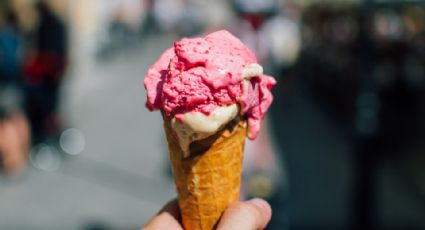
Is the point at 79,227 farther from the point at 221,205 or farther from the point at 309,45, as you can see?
the point at 309,45

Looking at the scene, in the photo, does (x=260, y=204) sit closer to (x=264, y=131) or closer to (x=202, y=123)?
(x=202, y=123)

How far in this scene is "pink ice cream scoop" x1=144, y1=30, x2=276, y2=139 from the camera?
1571 millimetres

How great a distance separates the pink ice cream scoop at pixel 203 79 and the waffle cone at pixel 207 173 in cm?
8

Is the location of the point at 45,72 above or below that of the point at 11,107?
above

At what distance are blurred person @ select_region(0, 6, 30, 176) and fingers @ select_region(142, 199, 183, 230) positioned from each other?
476 cm

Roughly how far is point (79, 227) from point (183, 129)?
3.85 m

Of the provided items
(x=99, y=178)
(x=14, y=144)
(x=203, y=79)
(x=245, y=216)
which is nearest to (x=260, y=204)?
(x=245, y=216)

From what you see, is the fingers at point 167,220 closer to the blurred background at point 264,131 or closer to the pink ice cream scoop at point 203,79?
the pink ice cream scoop at point 203,79

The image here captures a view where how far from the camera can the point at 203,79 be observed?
159 cm

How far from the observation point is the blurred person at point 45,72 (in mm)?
6488

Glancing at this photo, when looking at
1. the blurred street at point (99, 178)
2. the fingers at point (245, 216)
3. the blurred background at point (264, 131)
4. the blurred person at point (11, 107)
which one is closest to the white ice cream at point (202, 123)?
the fingers at point (245, 216)

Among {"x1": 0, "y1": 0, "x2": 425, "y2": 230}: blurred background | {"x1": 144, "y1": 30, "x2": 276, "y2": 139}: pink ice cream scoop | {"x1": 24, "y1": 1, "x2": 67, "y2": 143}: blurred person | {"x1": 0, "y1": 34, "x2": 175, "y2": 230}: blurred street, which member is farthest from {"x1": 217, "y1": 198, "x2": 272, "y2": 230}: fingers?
{"x1": 24, "y1": 1, "x2": 67, "y2": 143}: blurred person

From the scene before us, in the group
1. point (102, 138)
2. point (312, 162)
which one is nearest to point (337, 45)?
point (312, 162)

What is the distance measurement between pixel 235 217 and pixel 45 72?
17.8 ft
